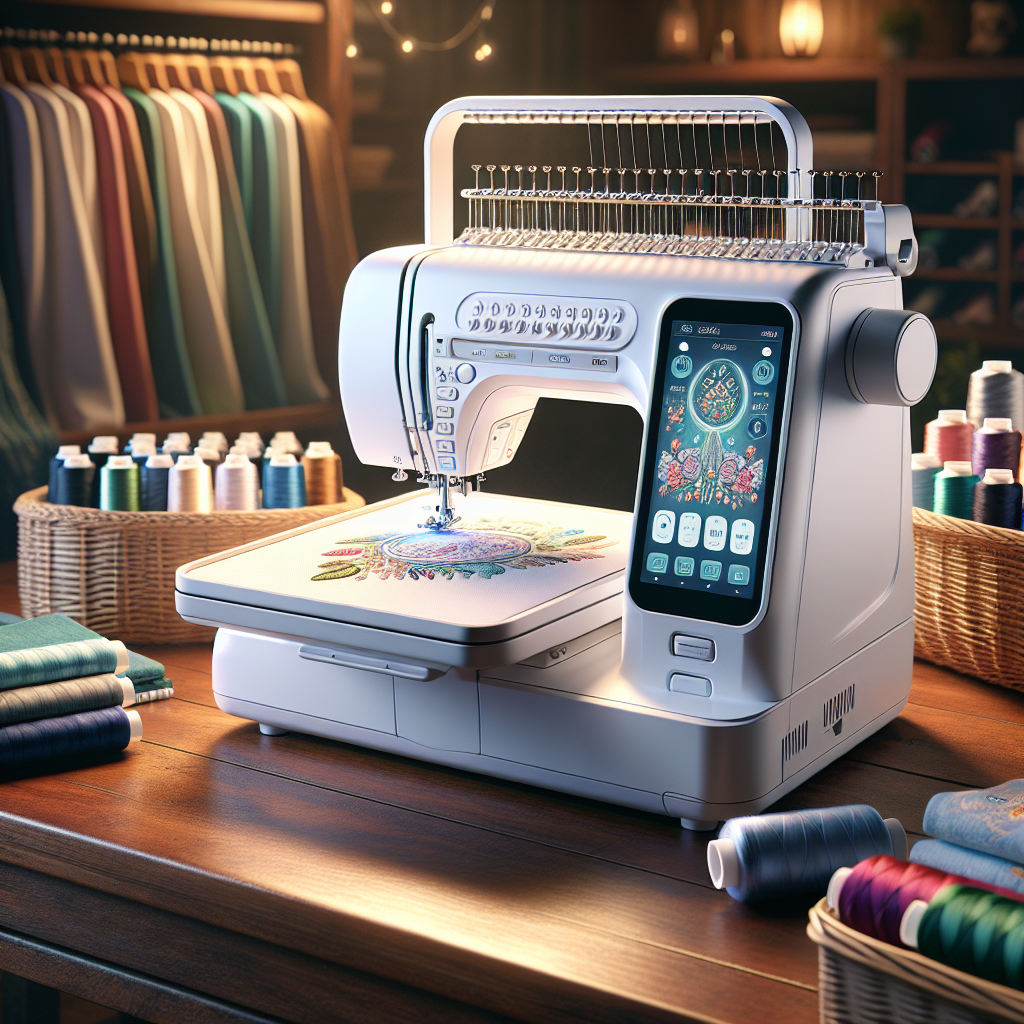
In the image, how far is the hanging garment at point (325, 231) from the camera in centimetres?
299

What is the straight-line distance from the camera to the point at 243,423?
2.75m

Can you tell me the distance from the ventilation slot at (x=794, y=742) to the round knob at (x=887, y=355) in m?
0.32

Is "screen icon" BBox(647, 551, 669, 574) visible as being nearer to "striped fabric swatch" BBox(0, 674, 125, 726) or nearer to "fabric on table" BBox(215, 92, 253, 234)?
"striped fabric swatch" BBox(0, 674, 125, 726)

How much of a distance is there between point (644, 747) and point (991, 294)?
2952mm

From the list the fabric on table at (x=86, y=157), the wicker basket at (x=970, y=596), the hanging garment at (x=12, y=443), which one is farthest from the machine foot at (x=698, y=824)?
the fabric on table at (x=86, y=157)

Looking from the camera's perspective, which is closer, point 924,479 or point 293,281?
point 924,479

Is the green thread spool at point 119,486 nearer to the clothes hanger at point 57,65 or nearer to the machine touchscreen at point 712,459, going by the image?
the machine touchscreen at point 712,459

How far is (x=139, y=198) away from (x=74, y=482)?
1.07m

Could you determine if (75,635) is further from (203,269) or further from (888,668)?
(203,269)

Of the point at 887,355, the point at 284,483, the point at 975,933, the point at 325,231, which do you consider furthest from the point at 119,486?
the point at 325,231

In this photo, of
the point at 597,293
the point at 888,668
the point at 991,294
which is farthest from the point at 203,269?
the point at 991,294

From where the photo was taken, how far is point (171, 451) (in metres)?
1.89

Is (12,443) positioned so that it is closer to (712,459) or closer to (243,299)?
(243,299)

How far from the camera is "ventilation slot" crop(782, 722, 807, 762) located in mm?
1243
